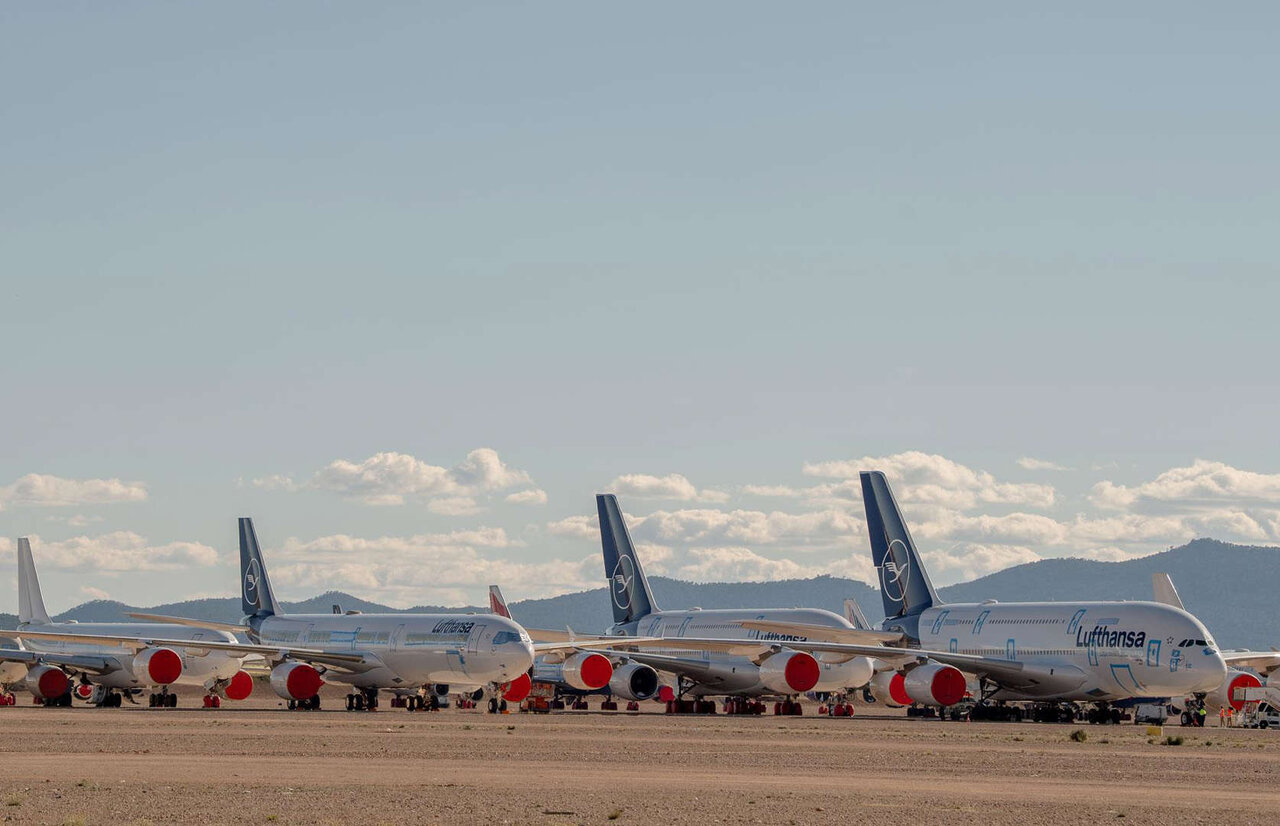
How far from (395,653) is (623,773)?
34268 mm

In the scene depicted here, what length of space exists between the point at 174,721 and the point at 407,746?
16430 mm

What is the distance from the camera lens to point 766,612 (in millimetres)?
65562

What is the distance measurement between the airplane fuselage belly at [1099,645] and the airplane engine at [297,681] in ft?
75.7

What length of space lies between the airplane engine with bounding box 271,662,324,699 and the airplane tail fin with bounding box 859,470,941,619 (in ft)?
70.3

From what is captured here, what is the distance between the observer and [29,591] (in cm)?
9181

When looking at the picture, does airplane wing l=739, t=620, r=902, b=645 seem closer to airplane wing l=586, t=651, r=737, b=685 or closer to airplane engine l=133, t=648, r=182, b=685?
airplane wing l=586, t=651, r=737, b=685

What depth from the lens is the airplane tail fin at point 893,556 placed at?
6456 centimetres

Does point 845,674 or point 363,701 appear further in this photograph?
point 363,701

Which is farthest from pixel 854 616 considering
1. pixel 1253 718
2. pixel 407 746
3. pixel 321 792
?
pixel 321 792

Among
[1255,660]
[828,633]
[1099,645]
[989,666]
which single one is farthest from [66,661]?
[1255,660]

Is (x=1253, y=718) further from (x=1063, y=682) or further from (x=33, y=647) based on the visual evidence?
(x=33, y=647)

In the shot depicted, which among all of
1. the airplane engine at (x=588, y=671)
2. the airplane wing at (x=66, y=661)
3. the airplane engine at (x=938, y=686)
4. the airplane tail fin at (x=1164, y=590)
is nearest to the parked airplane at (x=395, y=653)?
the airplane engine at (x=588, y=671)

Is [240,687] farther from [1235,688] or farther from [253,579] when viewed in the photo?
[1235,688]

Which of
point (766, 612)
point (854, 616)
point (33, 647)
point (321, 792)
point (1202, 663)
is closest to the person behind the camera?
point (321, 792)
